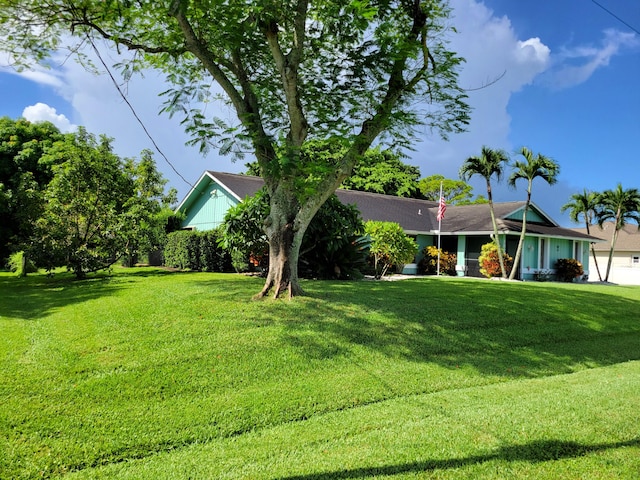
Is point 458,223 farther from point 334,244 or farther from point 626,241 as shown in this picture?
point 626,241

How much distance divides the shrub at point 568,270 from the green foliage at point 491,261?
13.9ft

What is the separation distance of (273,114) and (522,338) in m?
7.30

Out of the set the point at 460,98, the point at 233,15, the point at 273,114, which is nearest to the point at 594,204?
the point at 460,98

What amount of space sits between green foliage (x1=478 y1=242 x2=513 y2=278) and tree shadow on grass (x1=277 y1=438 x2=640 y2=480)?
19428 mm

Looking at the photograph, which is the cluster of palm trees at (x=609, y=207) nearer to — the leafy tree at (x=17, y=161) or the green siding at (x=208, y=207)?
the green siding at (x=208, y=207)

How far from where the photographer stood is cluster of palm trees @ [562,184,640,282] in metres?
28.1

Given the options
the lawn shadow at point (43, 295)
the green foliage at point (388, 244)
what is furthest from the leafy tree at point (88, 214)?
the green foliage at point (388, 244)

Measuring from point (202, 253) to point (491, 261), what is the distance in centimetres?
1430

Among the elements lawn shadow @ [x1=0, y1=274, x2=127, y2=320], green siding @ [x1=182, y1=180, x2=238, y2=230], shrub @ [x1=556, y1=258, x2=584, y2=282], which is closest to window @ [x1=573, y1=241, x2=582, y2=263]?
shrub @ [x1=556, y1=258, x2=584, y2=282]

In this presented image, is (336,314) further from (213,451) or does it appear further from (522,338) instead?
(213,451)

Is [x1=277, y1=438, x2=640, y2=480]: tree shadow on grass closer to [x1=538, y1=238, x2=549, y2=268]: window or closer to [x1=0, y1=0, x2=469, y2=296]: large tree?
[x1=0, y1=0, x2=469, y2=296]: large tree

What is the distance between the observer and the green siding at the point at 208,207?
21.4 m

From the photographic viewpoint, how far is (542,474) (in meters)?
3.73

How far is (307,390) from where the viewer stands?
5.60m
